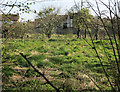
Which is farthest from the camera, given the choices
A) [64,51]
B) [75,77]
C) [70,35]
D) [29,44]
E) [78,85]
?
[70,35]

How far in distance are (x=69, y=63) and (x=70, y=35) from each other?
595cm

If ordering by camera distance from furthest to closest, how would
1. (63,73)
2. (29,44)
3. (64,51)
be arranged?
1. (29,44)
2. (64,51)
3. (63,73)

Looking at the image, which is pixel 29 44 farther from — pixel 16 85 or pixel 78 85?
pixel 78 85

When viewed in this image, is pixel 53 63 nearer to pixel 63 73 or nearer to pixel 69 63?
pixel 69 63

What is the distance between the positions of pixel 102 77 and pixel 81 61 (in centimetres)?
153

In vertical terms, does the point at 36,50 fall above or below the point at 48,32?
below

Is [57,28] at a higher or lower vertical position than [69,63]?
higher

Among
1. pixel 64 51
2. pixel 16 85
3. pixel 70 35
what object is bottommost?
pixel 16 85

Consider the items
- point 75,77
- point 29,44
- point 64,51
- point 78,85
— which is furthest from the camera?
point 29,44

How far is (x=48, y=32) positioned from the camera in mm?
11570

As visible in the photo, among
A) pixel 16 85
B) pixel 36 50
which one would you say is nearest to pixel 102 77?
pixel 16 85

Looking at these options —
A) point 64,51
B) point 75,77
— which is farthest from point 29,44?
point 75,77

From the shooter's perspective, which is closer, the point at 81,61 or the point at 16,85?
the point at 16,85

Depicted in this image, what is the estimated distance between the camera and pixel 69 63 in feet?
18.9
